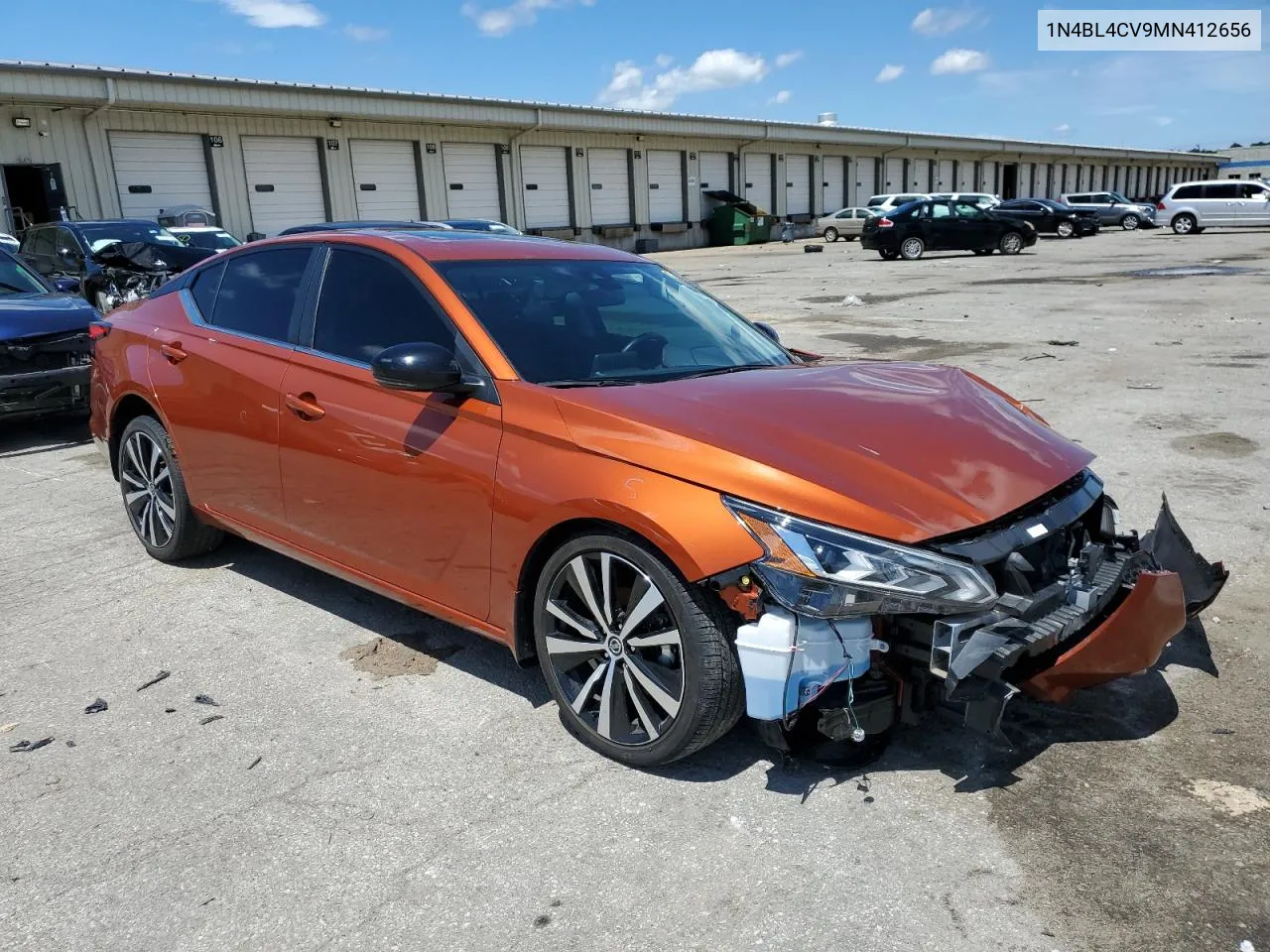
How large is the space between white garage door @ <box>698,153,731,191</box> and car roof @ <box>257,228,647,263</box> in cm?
4225

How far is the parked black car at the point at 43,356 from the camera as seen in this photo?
24.7ft

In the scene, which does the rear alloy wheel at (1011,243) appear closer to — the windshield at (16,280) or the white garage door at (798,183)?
the white garage door at (798,183)

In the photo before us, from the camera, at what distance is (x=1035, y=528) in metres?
2.96

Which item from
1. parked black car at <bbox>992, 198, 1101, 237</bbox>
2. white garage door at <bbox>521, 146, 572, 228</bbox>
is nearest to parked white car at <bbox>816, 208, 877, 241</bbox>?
parked black car at <bbox>992, 198, 1101, 237</bbox>

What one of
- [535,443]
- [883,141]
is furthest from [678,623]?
[883,141]

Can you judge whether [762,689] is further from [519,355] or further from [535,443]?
[519,355]

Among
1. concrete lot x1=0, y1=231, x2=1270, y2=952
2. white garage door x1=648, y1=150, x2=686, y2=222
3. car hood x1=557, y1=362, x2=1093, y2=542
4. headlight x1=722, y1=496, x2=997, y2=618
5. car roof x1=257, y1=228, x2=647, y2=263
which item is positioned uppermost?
white garage door x1=648, y1=150, x2=686, y2=222

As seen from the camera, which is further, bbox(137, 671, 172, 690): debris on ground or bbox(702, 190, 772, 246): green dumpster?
bbox(702, 190, 772, 246): green dumpster

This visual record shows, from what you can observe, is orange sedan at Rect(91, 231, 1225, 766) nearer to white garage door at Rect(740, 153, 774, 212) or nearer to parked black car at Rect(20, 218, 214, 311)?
parked black car at Rect(20, 218, 214, 311)

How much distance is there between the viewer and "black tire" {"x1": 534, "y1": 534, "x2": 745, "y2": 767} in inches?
113

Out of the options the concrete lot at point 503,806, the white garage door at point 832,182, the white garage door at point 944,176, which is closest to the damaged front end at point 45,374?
the concrete lot at point 503,806

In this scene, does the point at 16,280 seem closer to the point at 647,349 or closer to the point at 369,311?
the point at 369,311

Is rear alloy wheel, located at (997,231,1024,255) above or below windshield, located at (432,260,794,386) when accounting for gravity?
below

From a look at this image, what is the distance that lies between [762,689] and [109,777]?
2120mm
